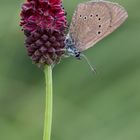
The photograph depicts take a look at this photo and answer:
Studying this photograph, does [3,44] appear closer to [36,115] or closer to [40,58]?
[36,115]

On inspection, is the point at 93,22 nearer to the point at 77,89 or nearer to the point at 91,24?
the point at 91,24

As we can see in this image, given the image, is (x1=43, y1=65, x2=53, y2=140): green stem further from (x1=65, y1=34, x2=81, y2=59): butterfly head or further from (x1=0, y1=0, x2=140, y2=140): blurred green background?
(x1=0, y1=0, x2=140, y2=140): blurred green background

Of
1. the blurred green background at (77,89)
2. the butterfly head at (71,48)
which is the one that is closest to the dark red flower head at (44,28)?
the butterfly head at (71,48)

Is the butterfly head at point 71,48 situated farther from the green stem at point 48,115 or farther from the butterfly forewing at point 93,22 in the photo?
the green stem at point 48,115

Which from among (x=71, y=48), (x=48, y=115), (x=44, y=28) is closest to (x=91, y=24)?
(x=71, y=48)

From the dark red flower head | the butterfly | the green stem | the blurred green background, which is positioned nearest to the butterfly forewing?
the butterfly
